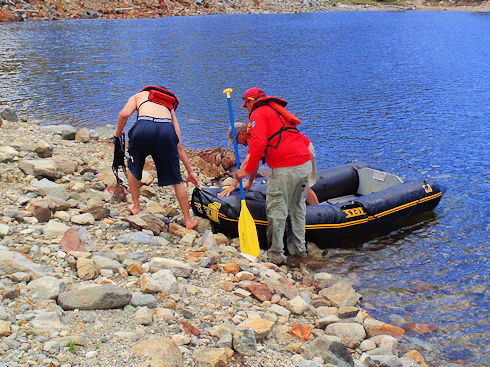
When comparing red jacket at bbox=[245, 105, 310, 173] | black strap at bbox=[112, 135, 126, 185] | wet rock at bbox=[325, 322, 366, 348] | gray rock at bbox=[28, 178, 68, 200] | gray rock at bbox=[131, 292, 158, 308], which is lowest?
wet rock at bbox=[325, 322, 366, 348]

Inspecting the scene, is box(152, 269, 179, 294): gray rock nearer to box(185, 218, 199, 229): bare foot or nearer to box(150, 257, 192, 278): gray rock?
box(150, 257, 192, 278): gray rock

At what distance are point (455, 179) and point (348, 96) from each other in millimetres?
9655

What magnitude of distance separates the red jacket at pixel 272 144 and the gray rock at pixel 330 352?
2.77 metres

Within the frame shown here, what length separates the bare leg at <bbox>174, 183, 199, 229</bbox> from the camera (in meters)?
7.55

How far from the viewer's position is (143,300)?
16.7 feet

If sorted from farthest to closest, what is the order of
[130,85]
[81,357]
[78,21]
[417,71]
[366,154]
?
1. [78,21]
2. [417,71]
3. [130,85]
4. [366,154]
5. [81,357]

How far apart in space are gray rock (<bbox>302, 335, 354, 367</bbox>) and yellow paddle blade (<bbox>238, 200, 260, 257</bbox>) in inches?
106

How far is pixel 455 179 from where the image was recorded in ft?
39.9

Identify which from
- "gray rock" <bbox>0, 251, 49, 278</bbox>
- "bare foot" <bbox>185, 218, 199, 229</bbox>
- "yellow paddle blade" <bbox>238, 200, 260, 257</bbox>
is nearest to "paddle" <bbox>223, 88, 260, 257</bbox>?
"yellow paddle blade" <bbox>238, 200, 260, 257</bbox>

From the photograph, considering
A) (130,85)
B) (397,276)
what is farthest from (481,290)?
(130,85)

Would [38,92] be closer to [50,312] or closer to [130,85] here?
[130,85]

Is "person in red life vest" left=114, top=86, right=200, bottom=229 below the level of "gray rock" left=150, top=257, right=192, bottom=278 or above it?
above

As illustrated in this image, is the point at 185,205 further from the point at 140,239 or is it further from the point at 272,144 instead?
the point at 272,144

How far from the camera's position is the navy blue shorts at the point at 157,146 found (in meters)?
6.93
